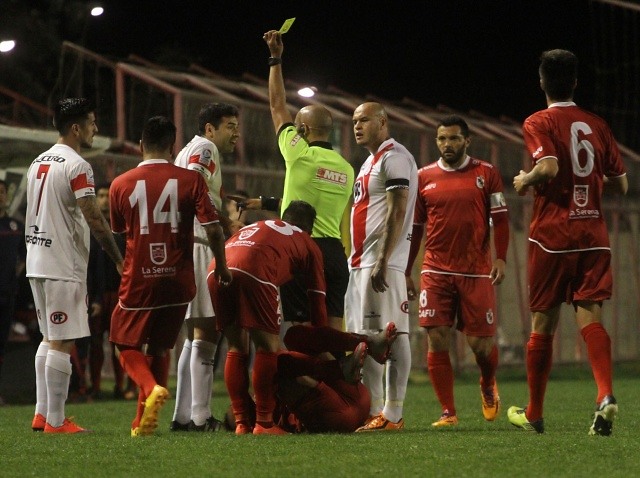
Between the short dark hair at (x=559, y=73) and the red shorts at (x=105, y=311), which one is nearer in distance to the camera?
the short dark hair at (x=559, y=73)

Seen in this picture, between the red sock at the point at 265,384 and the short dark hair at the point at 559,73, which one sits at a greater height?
the short dark hair at the point at 559,73

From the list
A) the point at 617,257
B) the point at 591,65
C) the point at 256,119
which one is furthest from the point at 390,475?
the point at 591,65

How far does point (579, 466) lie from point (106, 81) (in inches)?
441

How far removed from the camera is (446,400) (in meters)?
9.47

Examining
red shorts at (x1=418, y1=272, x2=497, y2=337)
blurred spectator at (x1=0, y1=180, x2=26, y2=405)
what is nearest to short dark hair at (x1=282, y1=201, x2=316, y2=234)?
red shorts at (x1=418, y1=272, x2=497, y2=337)

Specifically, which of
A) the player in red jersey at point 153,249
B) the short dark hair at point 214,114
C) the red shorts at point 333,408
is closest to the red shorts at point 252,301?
the player in red jersey at point 153,249

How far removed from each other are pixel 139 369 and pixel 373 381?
181 cm

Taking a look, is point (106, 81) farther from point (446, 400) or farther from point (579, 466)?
point (579, 466)

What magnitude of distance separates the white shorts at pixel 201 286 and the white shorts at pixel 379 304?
1.01 metres

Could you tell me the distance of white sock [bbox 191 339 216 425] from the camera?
345 inches

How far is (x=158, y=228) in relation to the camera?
27.2ft

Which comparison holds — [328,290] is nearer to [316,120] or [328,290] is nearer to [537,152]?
[316,120]

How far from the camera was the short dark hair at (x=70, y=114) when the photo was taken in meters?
8.82

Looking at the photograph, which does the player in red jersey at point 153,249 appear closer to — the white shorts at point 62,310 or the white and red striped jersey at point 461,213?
the white shorts at point 62,310
